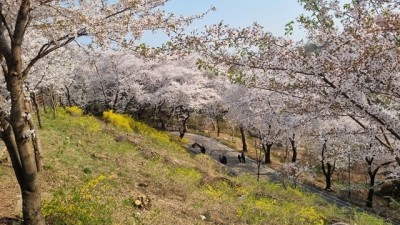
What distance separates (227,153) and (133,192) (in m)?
27.3

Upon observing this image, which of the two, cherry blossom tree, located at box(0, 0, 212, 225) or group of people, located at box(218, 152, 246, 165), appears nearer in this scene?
cherry blossom tree, located at box(0, 0, 212, 225)

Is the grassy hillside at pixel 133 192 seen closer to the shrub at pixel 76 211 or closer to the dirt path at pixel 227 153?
the shrub at pixel 76 211

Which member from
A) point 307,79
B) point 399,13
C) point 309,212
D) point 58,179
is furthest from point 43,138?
point 399,13

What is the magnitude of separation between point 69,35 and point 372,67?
14.7 feet

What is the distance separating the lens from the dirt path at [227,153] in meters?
33.3

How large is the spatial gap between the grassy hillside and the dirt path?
1245cm

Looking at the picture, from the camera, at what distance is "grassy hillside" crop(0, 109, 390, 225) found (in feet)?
29.2

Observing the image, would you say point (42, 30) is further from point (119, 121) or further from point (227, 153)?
point (227, 153)

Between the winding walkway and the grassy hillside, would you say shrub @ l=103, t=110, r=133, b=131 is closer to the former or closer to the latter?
the winding walkway

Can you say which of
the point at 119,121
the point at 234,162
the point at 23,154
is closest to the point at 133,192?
the point at 23,154

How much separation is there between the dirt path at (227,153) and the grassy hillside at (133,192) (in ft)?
40.9

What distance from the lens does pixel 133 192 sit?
11992mm

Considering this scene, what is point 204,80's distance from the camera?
139 feet

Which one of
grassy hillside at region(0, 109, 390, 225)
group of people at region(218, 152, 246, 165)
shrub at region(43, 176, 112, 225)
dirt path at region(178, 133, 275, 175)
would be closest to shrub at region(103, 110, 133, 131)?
dirt path at region(178, 133, 275, 175)
